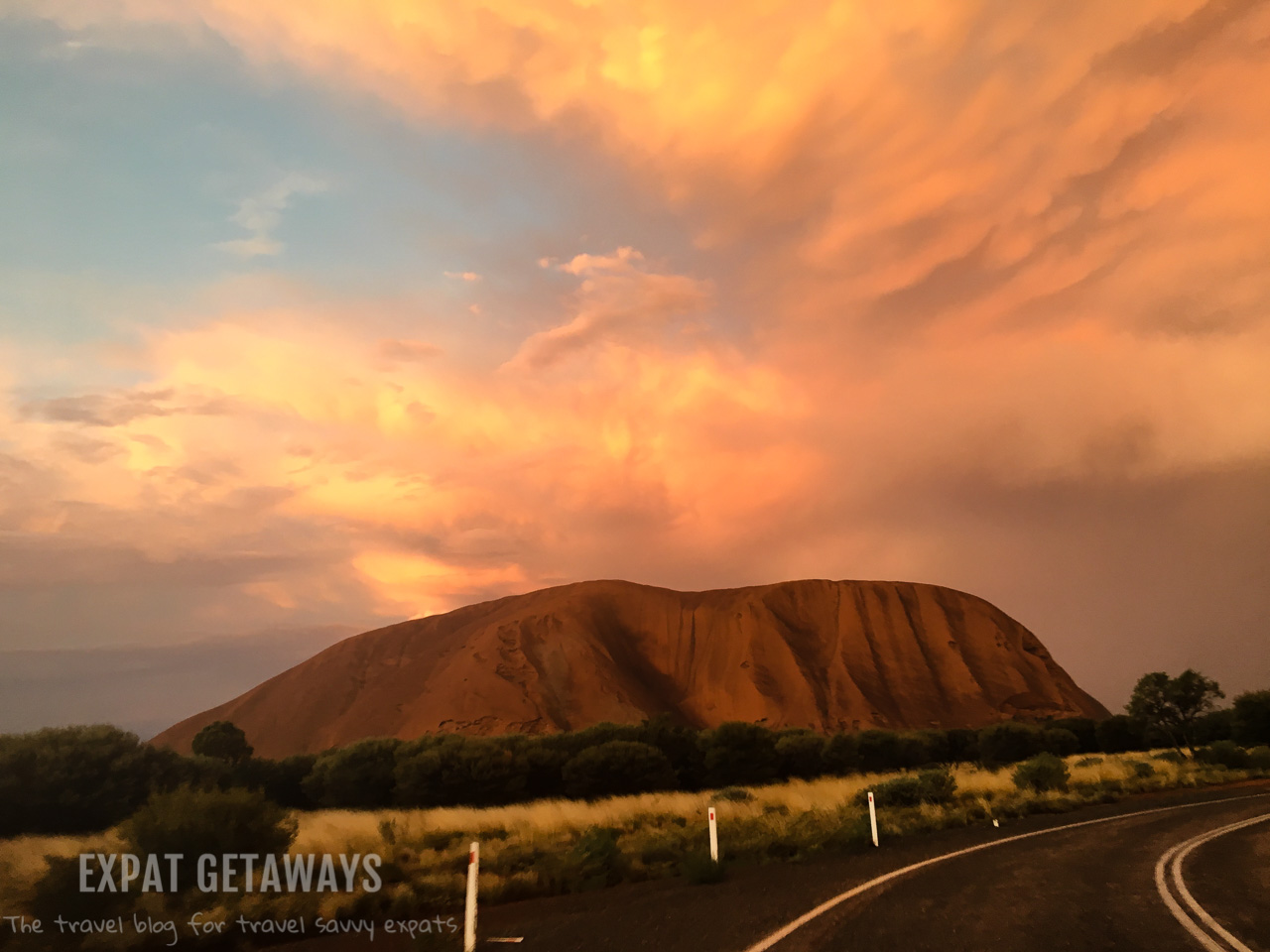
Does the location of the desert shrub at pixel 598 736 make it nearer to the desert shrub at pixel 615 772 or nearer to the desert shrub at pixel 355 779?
the desert shrub at pixel 615 772

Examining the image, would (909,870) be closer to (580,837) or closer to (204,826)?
(580,837)

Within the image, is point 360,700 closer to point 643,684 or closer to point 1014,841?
point 643,684

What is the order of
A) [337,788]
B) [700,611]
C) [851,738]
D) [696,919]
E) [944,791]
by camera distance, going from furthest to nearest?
1. [700,611]
2. [851,738]
3. [337,788]
4. [944,791]
5. [696,919]

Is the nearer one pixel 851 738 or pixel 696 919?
pixel 696 919

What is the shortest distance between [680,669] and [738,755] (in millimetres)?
71674

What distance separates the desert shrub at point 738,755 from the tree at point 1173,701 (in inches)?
1312

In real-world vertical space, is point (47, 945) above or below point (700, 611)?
below

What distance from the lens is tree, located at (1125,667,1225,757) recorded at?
172 ft

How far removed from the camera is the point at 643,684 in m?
103

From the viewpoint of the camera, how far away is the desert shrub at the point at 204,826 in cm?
1143

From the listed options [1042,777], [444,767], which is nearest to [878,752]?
[1042,777]

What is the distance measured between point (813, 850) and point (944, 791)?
11.3 m

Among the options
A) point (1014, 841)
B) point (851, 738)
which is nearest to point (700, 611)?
point (851, 738)

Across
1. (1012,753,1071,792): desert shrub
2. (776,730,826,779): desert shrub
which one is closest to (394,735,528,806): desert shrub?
(776,730,826,779): desert shrub
